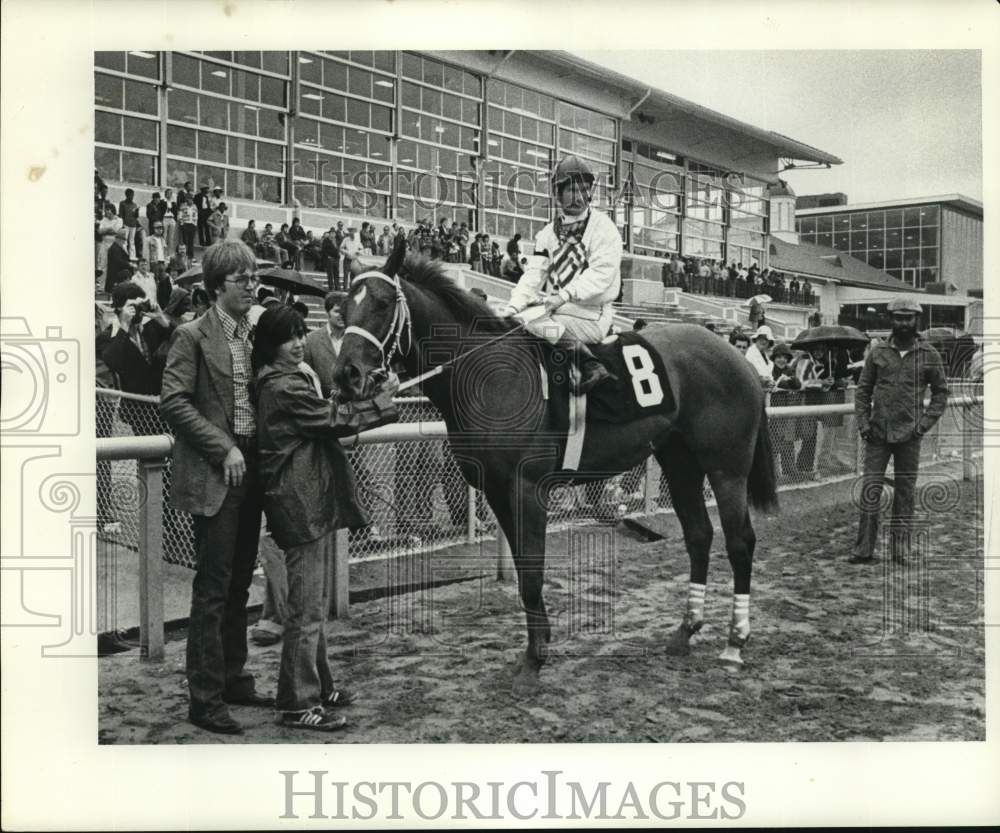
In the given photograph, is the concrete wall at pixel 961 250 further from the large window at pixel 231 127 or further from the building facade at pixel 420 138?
the large window at pixel 231 127

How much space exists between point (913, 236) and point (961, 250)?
0.38 m

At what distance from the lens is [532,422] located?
385 centimetres

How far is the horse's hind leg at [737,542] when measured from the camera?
13.6ft

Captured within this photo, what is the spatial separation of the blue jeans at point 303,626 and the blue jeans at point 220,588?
252 mm

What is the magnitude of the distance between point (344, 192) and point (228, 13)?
3.07 ft

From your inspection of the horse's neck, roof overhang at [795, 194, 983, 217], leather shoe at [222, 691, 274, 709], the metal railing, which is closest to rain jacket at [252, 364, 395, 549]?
the horse's neck

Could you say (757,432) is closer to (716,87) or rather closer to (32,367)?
(716,87)

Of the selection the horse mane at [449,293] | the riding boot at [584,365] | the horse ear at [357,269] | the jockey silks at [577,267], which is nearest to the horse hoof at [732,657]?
the riding boot at [584,365]

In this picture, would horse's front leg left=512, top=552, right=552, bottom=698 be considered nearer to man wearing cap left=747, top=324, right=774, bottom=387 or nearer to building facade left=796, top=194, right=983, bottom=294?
man wearing cap left=747, top=324, right=774, bottom=387

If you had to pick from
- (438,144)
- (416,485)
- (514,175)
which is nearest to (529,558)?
(416,485)

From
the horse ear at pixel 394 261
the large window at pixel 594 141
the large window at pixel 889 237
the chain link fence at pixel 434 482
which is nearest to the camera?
the horse ear at pixel 394 261

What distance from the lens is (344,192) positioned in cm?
414

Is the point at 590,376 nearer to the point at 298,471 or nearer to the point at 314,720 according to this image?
the point at 298,471

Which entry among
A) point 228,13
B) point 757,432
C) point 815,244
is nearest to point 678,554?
point 757,432
